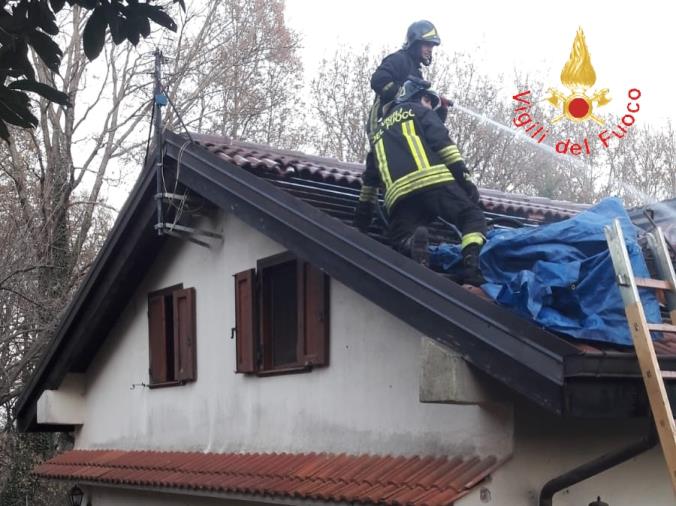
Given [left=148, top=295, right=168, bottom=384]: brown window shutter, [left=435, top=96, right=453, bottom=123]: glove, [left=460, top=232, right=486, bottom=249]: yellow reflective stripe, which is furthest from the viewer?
[left=148, top=295, right=168, bottom=384]: brown window shutter

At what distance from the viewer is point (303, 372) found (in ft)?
29.3

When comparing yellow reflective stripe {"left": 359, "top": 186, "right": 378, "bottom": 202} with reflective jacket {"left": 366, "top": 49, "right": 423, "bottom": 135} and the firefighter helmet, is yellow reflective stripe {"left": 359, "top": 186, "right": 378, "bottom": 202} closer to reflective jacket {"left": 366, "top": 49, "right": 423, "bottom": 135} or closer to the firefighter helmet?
reflective jacket {"left": 366, "top": 49, "right": 423, "bottom": 135}

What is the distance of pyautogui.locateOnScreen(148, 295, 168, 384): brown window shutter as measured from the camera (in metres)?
11.5

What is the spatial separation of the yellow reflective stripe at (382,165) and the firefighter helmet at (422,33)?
862mm

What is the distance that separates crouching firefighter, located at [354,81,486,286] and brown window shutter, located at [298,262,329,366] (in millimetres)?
860

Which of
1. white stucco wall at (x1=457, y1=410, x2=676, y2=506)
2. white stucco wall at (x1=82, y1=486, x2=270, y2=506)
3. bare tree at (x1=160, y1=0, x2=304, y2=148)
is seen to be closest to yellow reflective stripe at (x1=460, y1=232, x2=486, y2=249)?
white stucco wall at (x1=457, y1=410, x2=676, y2=506)

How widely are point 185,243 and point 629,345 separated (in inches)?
241

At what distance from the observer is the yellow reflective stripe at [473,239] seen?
7.34 m

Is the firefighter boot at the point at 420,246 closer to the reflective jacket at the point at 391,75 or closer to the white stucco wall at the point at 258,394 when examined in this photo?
the white stucco wall at the point at 258,394

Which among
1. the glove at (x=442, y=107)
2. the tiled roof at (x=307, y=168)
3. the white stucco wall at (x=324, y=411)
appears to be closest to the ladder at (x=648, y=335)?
the white stucco wall at (x=324, y=411)

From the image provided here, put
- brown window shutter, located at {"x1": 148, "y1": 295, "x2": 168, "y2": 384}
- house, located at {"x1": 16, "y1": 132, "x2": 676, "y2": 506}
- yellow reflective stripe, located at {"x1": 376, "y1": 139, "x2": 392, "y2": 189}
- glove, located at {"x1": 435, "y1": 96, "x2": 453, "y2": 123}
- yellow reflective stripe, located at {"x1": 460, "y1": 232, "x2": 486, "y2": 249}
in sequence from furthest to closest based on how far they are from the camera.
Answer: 1. brown window shutter, located at {"x1": 148, "y1": 295, "x2": 168, "y2": 384}
2. glove, located at {"x1": 435, "y1": 96, "x2": 453, "y2": 123}
3. yellow reflective stripe, located at {"x1": 376, "y1": 139, "x2": 392, "y2": 189}
4. yellow reflective stripe, located at {"x1": 460, "y1": 232, "x2": 486, "y2": 249}
5. house, located at {"x1": 16, "y1": 132, "x2": 676, "y2": 506}

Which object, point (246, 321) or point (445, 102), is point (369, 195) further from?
point (246, 321)

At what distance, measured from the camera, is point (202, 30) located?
26.8 metres

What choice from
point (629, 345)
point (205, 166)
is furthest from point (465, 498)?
point (205, 166)
